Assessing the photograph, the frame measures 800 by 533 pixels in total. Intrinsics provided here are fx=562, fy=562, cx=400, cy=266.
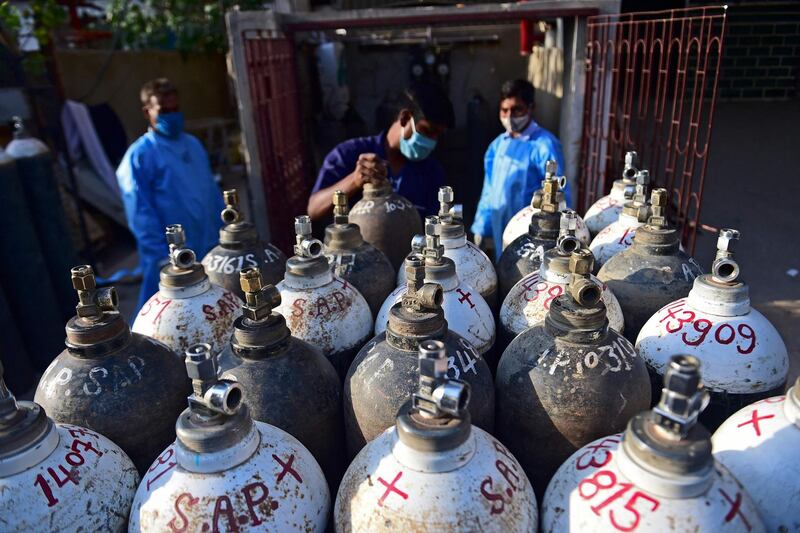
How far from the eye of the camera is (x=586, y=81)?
518cm

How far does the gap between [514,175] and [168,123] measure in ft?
9.56

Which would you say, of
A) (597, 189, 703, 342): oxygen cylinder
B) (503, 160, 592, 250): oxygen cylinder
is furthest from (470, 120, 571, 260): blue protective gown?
(597, 189, 703, 342): oxygen cylinder

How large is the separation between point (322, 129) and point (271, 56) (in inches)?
114

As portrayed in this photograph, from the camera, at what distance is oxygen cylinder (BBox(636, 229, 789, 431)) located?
6.52 feet

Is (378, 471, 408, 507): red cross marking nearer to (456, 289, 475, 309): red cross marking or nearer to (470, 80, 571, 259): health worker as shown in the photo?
(456, 289, 475, 309): red cross marking

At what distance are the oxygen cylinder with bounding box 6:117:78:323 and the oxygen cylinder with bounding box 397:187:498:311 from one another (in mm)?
4197

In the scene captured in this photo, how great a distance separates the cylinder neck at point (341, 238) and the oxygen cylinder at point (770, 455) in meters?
1.91

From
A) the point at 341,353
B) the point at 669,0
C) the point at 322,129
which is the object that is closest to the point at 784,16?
the point at 669,0

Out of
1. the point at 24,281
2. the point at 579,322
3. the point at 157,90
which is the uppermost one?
the point at 157,90

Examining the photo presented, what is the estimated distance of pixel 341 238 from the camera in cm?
297

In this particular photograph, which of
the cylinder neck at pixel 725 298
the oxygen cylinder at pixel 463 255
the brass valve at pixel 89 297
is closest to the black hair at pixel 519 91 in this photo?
the oxygen cylinder at pixel 463 255

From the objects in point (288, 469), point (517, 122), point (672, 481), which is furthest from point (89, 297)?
point (517, 122)

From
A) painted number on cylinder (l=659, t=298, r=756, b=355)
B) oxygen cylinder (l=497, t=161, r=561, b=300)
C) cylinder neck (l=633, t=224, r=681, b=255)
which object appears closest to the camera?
painted number on cylinder (l=659, t=298, r=756, b=355)

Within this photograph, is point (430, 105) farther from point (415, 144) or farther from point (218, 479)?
point (218, 479)
